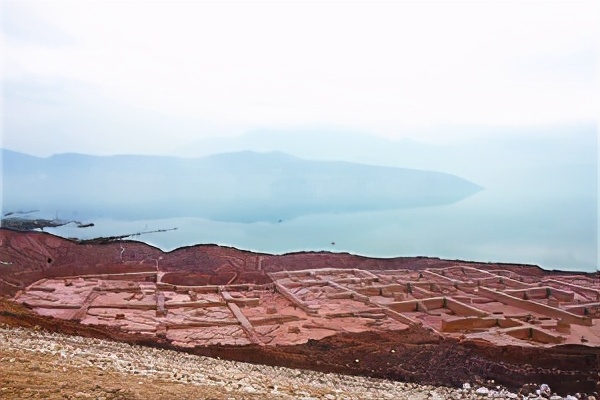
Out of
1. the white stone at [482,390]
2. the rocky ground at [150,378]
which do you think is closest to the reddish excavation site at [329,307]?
the white stone at [482,390]

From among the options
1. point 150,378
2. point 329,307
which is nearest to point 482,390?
point 329,307

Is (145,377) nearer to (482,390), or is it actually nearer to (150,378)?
(150,378)

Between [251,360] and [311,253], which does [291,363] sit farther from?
[311,253]

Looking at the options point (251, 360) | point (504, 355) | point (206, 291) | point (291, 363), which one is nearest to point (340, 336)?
point (291, 363)

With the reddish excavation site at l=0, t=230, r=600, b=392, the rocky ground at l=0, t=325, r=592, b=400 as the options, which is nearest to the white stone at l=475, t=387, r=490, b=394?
the rocky ground at l=0, t=325, r=592, b=400

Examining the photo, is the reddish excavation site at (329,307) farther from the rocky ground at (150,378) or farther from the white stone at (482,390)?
the rocky ground at (150,378)
